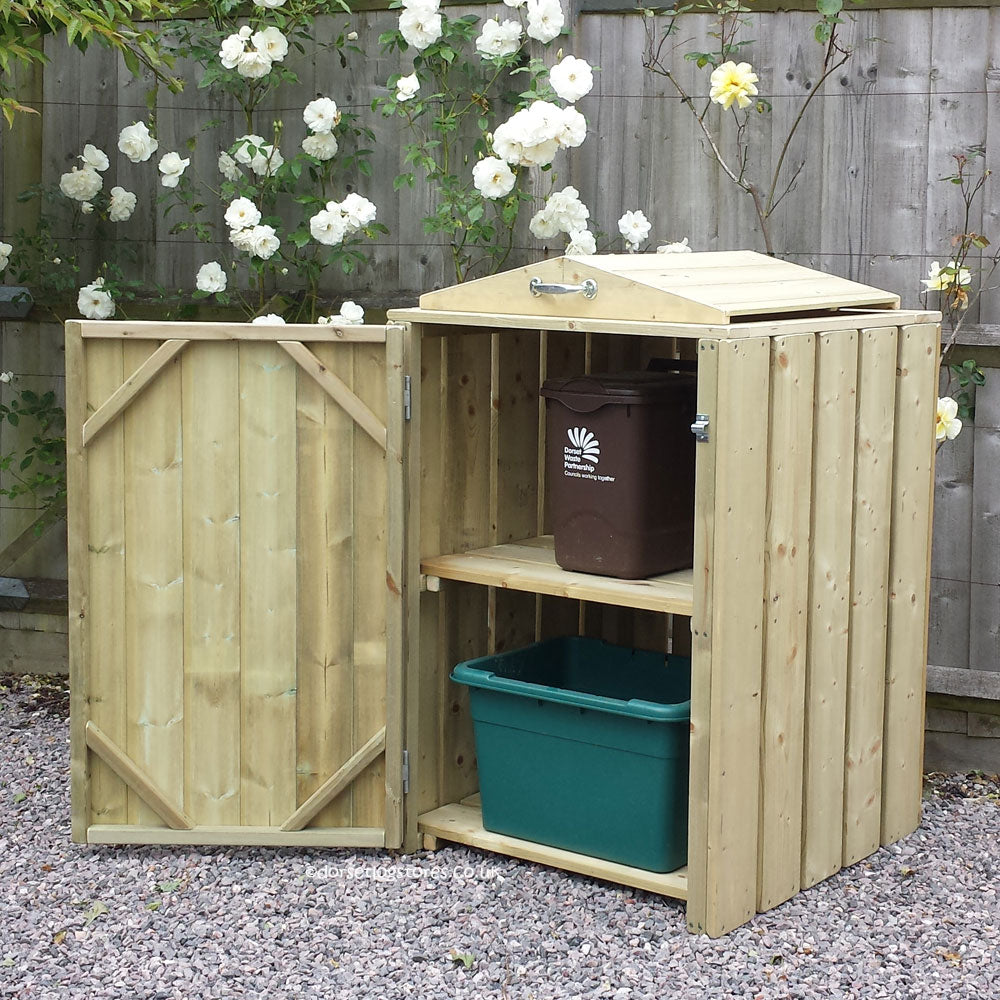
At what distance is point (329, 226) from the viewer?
15.8 feet

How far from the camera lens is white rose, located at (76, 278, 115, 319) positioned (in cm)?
517

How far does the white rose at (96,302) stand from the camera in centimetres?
517

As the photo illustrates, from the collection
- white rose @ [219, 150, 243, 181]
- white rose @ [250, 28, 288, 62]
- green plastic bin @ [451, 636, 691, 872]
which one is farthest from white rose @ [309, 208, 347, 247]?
green plastic bin @ [451, 636, 691, 872]

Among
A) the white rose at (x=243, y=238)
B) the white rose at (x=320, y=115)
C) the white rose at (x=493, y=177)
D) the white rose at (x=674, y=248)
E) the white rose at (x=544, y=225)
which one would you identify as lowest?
the white rose at (x=674, y=248)

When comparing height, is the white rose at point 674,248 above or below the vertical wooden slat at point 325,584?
above

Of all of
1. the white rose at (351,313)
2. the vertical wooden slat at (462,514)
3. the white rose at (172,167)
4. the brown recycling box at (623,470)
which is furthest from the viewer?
the white rose at (172,167)

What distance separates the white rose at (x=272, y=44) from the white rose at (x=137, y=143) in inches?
20.0

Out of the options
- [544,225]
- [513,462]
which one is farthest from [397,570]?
[544,225]

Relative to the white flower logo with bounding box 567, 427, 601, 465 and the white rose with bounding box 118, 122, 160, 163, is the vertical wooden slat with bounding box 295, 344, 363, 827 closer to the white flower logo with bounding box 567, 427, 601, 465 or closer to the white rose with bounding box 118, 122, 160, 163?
the white flower logo with bounding box 567, 427, 601, 465

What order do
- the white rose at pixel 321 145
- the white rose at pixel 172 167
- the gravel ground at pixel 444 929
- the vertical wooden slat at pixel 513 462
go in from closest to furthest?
the gravel ground at pixel 444 929 < the vertical wooden slat at pixel 513 462 < the white rose at pixel 321 145 < the white rose at pixel 172 167

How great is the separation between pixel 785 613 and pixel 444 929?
3.60 ft

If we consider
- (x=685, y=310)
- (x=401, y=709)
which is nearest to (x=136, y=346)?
(x=401, y=709)

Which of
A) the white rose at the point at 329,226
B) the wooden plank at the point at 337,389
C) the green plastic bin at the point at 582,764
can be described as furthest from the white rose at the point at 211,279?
the green plastic bin at the point at 582,764

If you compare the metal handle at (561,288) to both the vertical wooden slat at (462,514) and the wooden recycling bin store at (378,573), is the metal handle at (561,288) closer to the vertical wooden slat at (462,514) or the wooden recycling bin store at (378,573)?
the wooden recycling bin store at (378,573)
